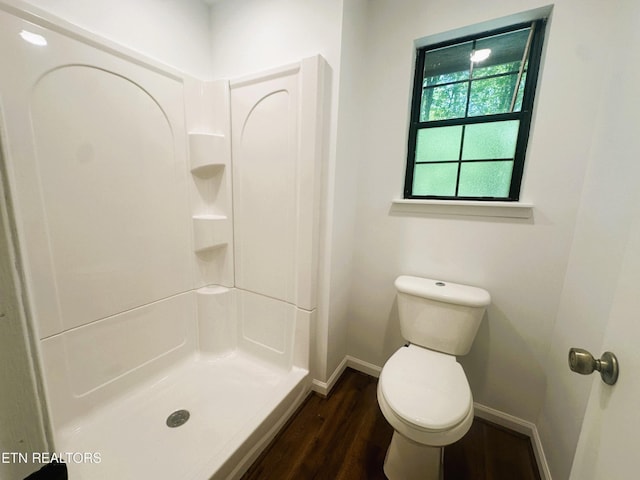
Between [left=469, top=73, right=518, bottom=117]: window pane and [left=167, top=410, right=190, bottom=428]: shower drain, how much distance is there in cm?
224

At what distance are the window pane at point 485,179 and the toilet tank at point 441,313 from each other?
53 cm

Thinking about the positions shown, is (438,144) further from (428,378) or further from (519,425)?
(519,425)

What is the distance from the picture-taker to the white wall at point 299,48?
1321mm

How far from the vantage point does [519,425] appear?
54.6 inches

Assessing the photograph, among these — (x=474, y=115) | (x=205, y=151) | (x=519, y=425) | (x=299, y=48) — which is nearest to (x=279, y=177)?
(x=205, y=151)

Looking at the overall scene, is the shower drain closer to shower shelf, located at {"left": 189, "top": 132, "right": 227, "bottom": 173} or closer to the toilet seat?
the toilet seat

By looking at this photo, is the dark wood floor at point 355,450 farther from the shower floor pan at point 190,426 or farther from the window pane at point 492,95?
the window pane at point 492,95

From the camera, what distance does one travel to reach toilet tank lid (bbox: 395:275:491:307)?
1271 mm

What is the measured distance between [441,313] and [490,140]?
97cm

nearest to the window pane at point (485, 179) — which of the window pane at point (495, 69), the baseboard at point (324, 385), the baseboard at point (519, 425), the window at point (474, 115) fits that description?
the window at point (474, 115)

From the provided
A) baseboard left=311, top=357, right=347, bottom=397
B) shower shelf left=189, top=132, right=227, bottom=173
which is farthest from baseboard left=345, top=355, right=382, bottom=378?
shower shelf left=189, top=132, right=227, bottom=173

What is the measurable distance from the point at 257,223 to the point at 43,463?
1.35m

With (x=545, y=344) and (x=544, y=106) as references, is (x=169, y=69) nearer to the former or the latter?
(x=544, y=106)

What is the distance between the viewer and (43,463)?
32 cm
